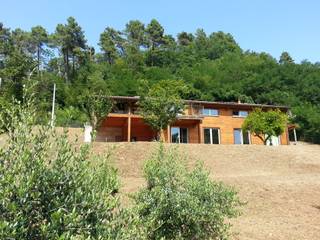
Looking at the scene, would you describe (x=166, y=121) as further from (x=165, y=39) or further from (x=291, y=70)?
(x=165, y=39)

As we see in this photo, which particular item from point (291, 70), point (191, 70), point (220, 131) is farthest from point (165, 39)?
point (220, 131)

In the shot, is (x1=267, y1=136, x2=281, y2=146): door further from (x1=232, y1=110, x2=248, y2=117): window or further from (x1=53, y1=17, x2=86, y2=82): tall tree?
(x1=53, y1=17, x2=86, y2=82): tall tree

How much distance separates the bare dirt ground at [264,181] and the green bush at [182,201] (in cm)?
112

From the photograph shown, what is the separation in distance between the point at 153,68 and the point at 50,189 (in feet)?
177

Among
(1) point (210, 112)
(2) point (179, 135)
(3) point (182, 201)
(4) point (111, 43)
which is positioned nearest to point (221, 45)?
(4) point (111, 43)

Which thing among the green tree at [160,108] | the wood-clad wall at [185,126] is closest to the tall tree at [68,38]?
the wood-clad wall at [185,126]

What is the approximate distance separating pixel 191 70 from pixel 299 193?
44697 millimetres

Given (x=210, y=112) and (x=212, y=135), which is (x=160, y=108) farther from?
(x=210, y=112)

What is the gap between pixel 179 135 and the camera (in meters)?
35.1

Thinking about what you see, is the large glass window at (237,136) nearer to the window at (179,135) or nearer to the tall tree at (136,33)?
the window at (179,135)

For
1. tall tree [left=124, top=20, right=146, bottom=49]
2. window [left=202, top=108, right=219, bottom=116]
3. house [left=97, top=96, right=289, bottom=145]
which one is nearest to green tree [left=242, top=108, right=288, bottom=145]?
house [left=97, top=96, right=289, bottom=145]

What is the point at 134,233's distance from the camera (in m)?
4.52

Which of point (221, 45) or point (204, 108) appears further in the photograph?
point (221, 45)

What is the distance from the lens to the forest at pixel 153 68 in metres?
51.7
